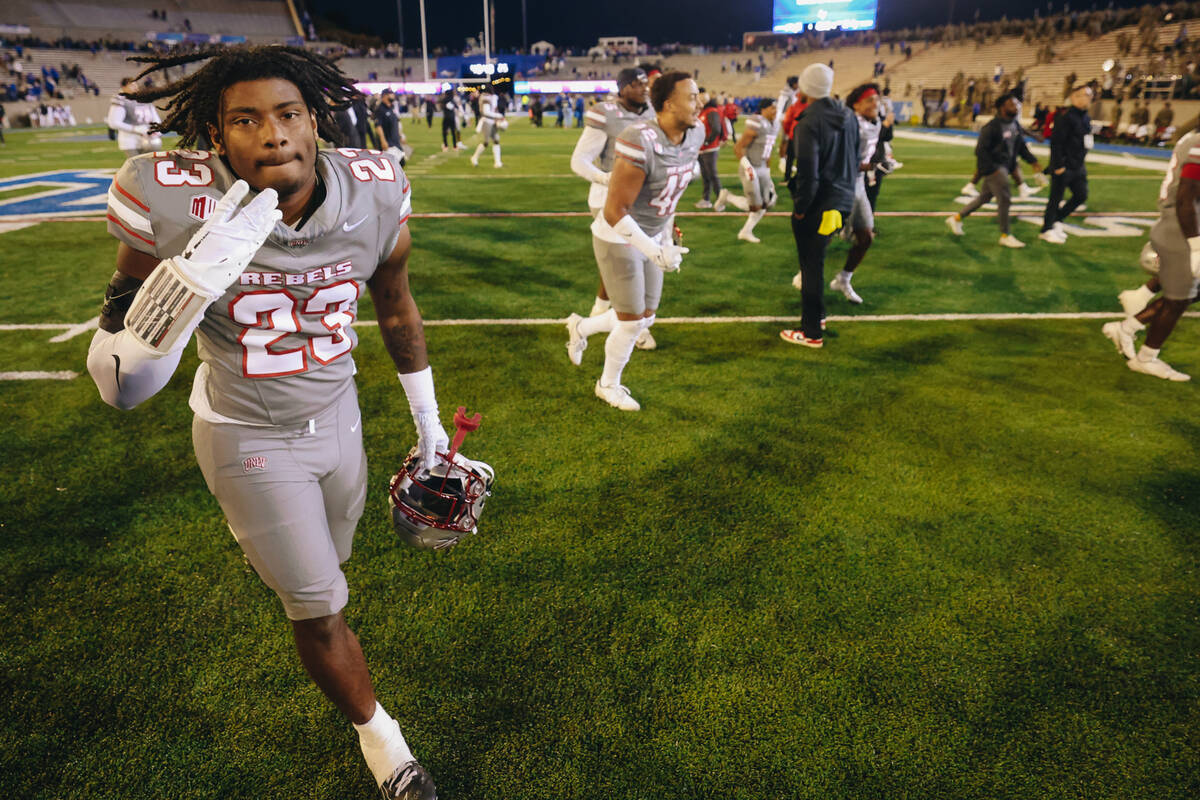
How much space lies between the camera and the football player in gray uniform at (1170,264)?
4875mm

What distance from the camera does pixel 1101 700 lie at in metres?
2.68

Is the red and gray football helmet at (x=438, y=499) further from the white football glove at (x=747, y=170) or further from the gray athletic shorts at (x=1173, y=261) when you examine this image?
the white football glove at (x=747, y=170)

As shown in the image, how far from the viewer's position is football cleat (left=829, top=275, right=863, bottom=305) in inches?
301

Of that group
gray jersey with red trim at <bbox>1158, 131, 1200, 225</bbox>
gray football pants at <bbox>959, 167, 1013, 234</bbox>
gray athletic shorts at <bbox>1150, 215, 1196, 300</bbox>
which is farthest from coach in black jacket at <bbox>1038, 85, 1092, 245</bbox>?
gray athletic shorts at <bbox>1150, 215, 1196, 300</bbox>

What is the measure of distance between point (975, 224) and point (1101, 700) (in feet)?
35.6

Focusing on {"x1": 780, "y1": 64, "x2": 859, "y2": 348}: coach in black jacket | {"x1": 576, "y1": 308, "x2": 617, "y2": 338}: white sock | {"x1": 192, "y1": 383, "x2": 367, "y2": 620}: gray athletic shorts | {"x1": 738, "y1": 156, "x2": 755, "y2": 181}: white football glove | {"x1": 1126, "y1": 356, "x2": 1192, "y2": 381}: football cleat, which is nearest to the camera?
{"x1": 192, "y1": 383, "x2": 367, "y2": 620}: gray athletic shorts

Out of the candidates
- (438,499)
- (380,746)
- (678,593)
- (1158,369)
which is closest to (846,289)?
(1158,369)

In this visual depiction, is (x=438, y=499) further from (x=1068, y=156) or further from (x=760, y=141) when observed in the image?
(x=1068, y=156)

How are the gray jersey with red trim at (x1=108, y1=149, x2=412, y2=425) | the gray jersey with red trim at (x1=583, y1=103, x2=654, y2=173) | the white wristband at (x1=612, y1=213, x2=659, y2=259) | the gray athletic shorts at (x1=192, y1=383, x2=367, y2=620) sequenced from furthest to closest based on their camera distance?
the gray jersey with red trim at (x1=583, y1=103, x2=654, y2=173) → the white wristband at (x1=612, y1=213, x2=659, y2=259) → the gray athletic shorts at (x1=192, y1=383, x2=367, y2=620) → the gray jersey with red trim at (x1=108, y1=149, x2=412, y2=425)

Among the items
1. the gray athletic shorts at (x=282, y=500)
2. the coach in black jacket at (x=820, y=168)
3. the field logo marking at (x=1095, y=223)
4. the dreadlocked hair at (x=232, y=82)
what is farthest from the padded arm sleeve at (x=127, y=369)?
the field logo marking at (x=1095, y=223)

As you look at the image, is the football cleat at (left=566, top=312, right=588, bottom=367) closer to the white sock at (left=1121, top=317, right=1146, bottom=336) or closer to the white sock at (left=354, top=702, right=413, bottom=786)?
the white sock at (left=354, top=702, right=413, bottom=786)

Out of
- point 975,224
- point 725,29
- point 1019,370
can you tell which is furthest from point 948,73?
point 725,29

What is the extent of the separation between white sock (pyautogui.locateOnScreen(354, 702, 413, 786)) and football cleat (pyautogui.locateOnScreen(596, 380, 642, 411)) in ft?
10.0

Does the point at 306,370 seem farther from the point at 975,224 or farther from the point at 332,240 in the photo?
the point at 975,224
